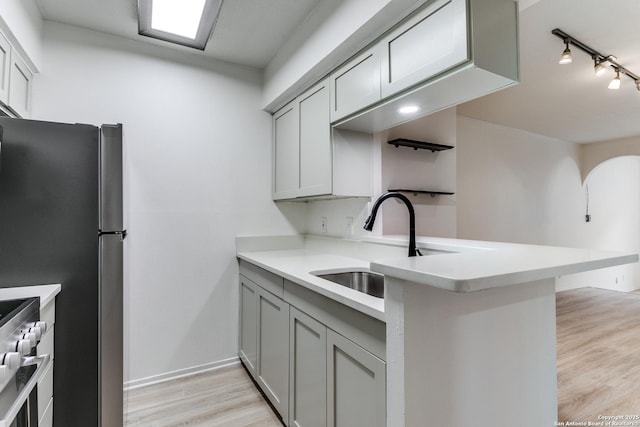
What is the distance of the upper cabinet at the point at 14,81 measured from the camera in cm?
153

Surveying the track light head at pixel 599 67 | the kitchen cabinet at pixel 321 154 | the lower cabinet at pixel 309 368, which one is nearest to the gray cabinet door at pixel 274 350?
the lower cabinet at pixel 309 368

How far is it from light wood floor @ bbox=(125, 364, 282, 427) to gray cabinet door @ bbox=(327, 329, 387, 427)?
2.43ft

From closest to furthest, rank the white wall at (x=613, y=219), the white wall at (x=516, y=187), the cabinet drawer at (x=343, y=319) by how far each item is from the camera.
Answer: the cabinet drawer at (x=343, y=319) < the white wall at (x=516, y=187) < the white wall at (x=613, y=219)

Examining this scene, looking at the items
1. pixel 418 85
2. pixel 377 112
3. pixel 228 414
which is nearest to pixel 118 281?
pixel 228 414

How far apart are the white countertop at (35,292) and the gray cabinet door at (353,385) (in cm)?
110

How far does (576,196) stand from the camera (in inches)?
190

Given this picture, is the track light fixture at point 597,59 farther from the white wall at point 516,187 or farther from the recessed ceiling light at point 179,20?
the recessed ceiling light at point 179,20

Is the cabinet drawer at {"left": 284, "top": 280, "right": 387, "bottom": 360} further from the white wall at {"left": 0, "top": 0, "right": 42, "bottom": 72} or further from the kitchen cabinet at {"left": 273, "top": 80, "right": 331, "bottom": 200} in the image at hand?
the white wall at {"left": 0, "top": 0, "right": 42, "bottom": 72}

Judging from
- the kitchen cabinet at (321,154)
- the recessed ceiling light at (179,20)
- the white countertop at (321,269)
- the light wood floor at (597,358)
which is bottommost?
the light wood floor at (597,358)

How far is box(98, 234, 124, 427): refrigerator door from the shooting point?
1435 millimetres

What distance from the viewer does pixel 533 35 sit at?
199 centimetres

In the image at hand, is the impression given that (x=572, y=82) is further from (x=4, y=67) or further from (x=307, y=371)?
(x=4, y=67)

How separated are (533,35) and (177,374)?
3.33 m

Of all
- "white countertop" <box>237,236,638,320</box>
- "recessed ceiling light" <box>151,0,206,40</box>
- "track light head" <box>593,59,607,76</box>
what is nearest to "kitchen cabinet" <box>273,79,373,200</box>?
"white countertop" <box>237,236,638,320</box>
